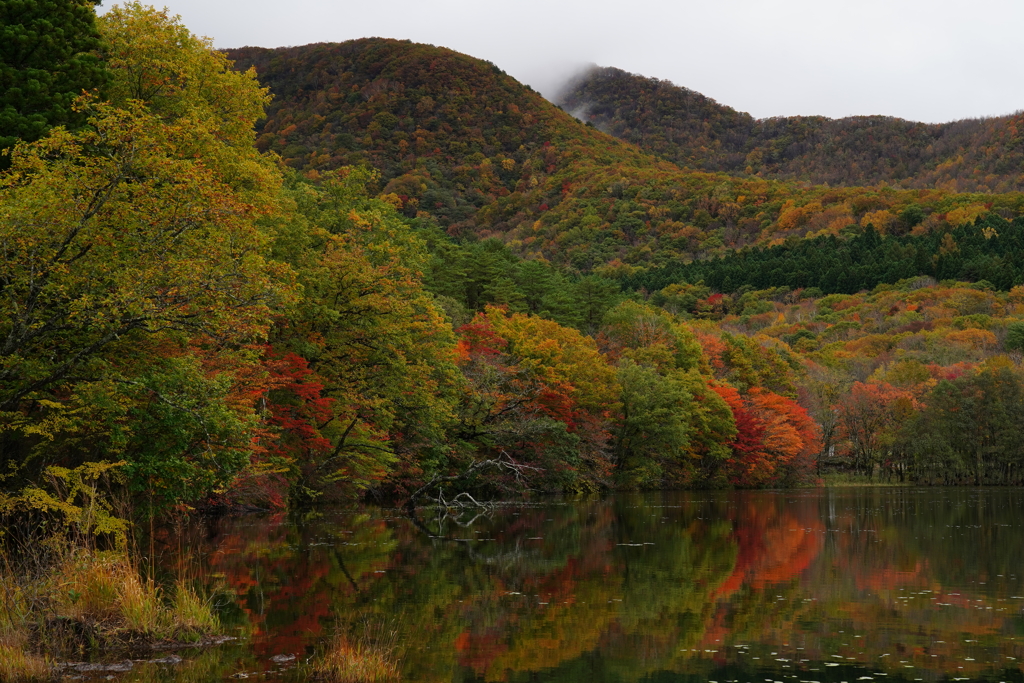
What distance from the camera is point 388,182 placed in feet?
564

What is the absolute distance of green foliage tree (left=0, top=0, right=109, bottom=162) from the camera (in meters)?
29.1

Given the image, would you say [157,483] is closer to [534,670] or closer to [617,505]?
[534,670]

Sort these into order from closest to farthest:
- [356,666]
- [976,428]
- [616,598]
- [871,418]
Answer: [356,666]
[616,598]
[976,428]
[871,418]

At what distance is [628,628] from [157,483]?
10.7 metres

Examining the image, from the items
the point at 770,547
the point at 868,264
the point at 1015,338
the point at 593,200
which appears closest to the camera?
the point at 770,547

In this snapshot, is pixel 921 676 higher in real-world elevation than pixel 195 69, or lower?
lower

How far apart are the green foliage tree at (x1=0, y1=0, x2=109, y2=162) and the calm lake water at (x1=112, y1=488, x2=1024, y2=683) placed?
13.5 meters

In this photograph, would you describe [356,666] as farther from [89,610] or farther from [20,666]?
[89,610]

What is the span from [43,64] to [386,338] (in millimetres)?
16838

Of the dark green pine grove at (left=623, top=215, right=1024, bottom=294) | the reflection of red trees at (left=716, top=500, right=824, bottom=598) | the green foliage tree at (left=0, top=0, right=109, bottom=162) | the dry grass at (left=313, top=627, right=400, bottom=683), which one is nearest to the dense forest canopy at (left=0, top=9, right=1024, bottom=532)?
A: the dark green pine grove at (left=623, top=215, right=1024, bottom=294)

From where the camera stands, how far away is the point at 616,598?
65.5 feet

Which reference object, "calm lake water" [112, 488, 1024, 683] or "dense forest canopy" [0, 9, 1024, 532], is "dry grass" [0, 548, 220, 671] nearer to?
"calm lake water" [112, 488, 1024, 683]

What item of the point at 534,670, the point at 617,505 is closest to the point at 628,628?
the point at 534,670

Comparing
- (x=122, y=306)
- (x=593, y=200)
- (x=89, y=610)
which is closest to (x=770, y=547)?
(x=122, y=306)
